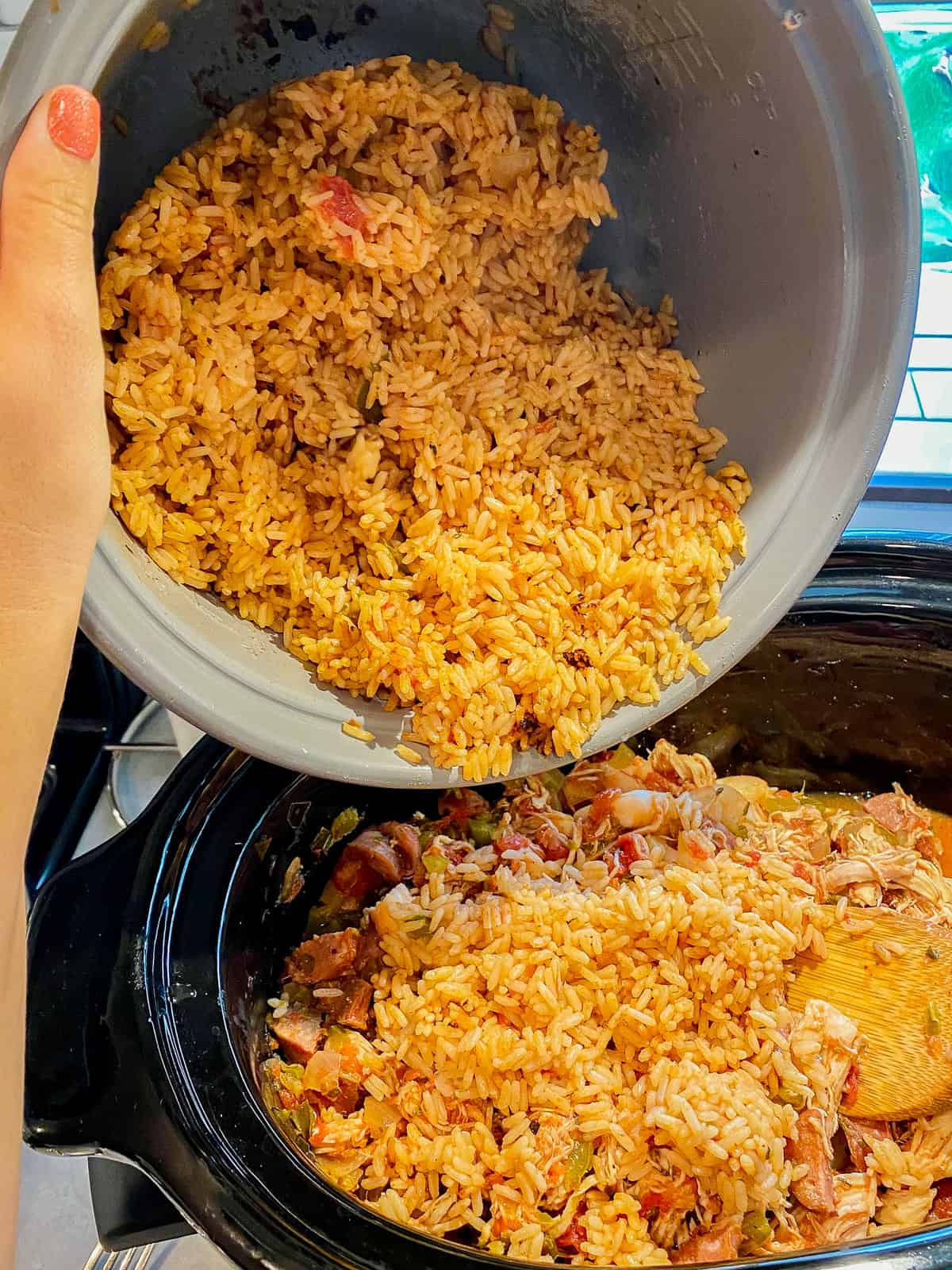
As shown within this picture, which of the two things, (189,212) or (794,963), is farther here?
(794,963)

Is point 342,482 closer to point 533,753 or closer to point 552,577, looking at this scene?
point 552,577

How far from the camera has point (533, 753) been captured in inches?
46.8

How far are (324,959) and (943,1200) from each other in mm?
924

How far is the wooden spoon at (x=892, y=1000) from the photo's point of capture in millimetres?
1406

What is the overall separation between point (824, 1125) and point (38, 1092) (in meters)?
0.99

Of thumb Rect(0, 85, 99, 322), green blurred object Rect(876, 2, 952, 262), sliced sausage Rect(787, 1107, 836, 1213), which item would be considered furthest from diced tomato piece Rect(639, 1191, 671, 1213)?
green blurred object Rect(876, 2, 952, 262)

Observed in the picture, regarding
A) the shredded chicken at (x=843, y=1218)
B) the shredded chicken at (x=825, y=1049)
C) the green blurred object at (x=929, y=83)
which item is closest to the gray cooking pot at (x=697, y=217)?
the shredded chicken at (x=825, y=1049)

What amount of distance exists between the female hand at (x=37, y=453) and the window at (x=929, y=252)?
151cm

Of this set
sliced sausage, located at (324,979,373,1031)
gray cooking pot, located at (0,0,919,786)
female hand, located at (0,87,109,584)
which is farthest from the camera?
sliced sausage, located at (324,979,373,1031)

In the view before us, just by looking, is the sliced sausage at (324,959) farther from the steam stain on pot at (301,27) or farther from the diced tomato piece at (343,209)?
the steam stain on pot at (301,27)

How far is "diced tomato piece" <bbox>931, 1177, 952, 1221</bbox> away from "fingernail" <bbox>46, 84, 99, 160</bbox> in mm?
1591

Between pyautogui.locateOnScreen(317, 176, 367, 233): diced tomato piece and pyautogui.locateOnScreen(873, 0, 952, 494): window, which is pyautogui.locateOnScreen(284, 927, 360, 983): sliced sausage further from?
pyautogui.locateOnScreen(873, 0, 952, 494): window

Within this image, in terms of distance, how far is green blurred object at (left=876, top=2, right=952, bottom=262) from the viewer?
190cm

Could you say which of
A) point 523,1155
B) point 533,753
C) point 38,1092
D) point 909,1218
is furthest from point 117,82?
point 909,1218
